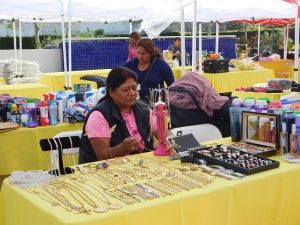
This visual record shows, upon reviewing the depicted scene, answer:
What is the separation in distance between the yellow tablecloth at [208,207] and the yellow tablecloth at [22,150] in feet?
4.79

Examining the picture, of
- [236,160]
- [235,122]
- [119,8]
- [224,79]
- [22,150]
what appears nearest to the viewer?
[236,160]

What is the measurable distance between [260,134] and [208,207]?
2.97ft

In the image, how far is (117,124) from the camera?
9.38ft

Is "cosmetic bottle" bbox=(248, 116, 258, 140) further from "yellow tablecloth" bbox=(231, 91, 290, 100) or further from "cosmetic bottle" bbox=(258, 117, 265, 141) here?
"yellow tablecloth" bbox=(231, 91, 290, 100)

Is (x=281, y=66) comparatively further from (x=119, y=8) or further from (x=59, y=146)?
(x=59, y=146)

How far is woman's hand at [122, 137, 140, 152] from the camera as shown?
2.66m

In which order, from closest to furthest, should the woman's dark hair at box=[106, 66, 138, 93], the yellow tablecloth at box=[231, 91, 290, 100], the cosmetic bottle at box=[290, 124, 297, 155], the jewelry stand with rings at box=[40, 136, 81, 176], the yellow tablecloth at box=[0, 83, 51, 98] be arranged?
the jewelry stand with rings at box=[40, 136, 81, 176] → the cosmetic bottle at box=[290, 124, 297, 155] → the woman's dark hair at box=[106, 66, 138, 93] → the yellow tablecloth at box=[231, 91, 290, 100] → the yellow tablecloth at box=[0, 83, 51, 98]

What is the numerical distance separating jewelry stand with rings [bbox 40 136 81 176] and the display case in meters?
0.97

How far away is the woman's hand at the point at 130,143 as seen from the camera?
2.66 m

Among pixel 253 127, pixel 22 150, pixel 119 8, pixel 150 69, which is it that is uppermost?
pixel 119 8

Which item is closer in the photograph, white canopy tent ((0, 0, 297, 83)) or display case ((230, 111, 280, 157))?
display case ((230, 111, 280, 157))

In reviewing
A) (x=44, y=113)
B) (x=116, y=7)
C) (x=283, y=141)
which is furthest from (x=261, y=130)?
(x=116, y=7)

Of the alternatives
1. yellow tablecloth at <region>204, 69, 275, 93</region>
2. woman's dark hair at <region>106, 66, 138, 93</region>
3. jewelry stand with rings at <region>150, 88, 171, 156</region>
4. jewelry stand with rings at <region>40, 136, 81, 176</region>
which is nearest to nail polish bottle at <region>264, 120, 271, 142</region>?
jewelry stand with rings at <region>150, 88, 171, 156</region>

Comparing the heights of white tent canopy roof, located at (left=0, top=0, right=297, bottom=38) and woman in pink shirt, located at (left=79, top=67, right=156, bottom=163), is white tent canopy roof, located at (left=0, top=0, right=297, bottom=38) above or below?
above
